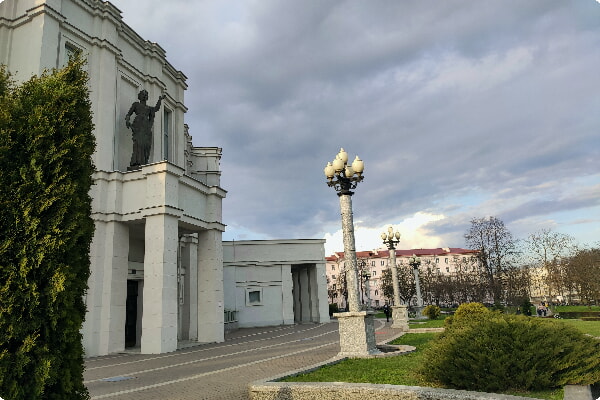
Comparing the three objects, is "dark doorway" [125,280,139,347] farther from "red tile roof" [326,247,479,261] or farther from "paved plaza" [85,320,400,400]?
"red tile roof" [326,247,479,261]

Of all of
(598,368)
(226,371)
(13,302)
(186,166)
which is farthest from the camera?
(186,166)

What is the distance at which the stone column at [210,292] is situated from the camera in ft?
61.9

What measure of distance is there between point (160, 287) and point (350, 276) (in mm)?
7954

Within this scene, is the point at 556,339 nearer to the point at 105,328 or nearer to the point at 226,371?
the point at 226,371

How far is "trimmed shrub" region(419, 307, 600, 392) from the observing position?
242 inches

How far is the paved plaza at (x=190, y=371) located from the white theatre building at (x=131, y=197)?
6.54 ft

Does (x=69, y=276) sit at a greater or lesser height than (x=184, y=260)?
lesser

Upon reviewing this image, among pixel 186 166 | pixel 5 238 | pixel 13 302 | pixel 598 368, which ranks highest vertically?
pixel 186 166

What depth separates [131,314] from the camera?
19344 millimetres

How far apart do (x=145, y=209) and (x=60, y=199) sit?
11.8 metres

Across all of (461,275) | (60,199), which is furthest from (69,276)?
(461,275)

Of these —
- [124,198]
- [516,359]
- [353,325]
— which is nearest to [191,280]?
[124,198]

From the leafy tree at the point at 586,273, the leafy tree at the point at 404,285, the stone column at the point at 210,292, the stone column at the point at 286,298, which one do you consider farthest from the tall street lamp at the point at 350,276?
the leafy tree at the point at 404,285

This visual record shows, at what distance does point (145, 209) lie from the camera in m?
16.5
